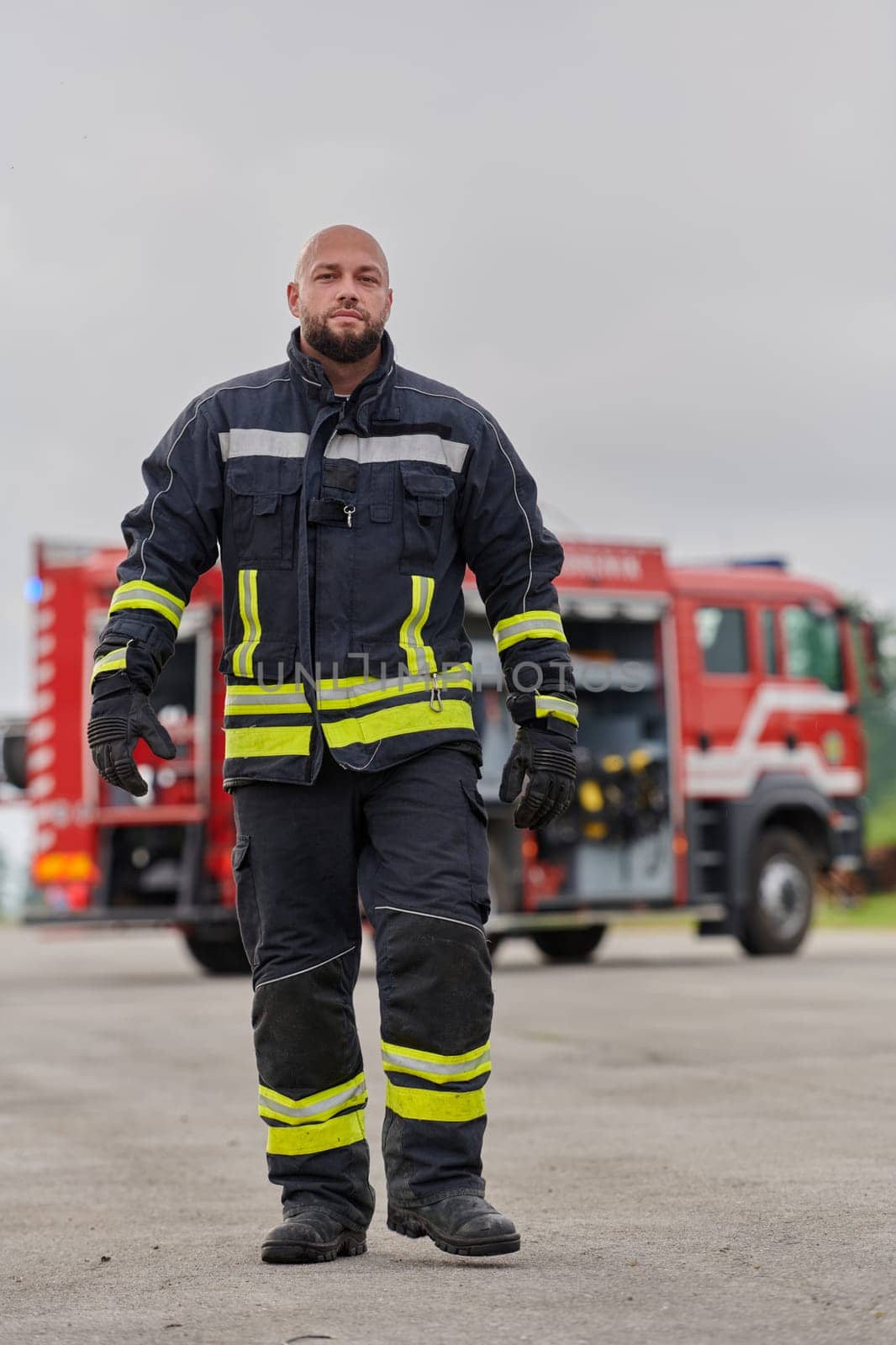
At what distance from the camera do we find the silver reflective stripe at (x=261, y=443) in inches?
184

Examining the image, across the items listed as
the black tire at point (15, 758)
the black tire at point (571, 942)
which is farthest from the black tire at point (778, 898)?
the black tire at point (15, 758)

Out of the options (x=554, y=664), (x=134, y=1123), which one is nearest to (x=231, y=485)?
(x=554, y=664)

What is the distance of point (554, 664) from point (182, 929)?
1158 cm

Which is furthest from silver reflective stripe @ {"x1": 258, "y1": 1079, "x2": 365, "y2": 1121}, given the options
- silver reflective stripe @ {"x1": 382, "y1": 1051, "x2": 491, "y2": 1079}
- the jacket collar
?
the jacket collar

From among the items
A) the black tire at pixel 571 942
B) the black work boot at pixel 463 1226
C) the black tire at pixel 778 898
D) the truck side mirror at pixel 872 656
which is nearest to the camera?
the black work boot at pixel 463 1226

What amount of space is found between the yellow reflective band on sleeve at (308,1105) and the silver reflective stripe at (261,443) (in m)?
Answer: 1.29

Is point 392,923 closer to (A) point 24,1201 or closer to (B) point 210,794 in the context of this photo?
(A) point 24,1201

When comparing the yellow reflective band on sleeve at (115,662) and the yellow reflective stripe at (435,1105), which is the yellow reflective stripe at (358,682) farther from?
the yellow reflective stripe at (435,1105)

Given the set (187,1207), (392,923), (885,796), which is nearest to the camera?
(392,923)

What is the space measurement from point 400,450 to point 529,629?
46 cm

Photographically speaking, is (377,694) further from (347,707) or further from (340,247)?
(340,247)

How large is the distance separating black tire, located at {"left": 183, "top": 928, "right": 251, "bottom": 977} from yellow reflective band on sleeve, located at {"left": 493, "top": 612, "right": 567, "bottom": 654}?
1150cm

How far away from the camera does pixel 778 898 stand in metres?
17.5

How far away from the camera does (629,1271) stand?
423 cm
